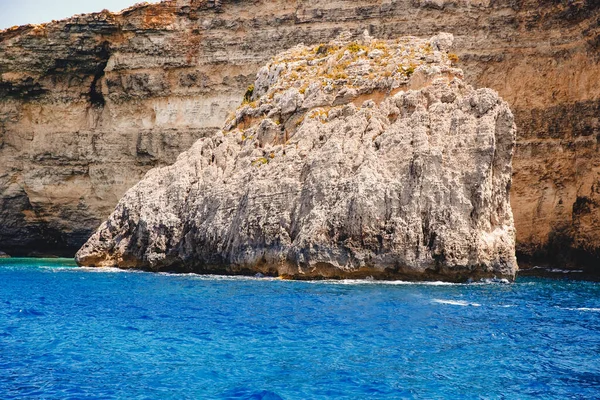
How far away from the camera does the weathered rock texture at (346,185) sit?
3425cm

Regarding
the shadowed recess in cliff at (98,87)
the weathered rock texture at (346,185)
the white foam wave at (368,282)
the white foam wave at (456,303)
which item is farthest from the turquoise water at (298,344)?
the shadowed recess in cliff at (98,87)

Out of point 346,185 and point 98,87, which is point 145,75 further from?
point 346,185

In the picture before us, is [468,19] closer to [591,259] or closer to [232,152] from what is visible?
[591,259]

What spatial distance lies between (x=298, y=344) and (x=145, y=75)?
5888 centimetres

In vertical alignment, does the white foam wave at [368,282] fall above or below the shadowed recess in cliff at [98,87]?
below

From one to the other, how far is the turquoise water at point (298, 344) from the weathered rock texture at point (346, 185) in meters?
4.99

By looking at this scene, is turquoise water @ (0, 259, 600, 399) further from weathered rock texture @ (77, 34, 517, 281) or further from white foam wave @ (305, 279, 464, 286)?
weathered rock texture @ (77, 34, 517, 281)

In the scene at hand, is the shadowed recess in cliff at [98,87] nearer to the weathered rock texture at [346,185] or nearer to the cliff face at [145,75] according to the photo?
the cliff face at [145,75]

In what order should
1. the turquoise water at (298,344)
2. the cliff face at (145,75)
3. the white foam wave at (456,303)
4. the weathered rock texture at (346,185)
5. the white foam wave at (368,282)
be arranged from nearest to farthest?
1. the turquoise water at (298,344)
2. the white foam wave at (456,303)
3. the white foam wave at (368,282)
4. the weathered rock texture at (346,185)
5. the cliff face at (145,75)

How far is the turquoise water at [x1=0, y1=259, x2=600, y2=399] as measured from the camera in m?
13.8

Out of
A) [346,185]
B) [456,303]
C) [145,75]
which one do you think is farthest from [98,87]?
[456,303]

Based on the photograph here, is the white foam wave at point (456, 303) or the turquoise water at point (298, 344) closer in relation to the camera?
the turquoise water at point (298, 344)

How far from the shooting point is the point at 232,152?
44562mm

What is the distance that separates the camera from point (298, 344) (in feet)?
58.6
